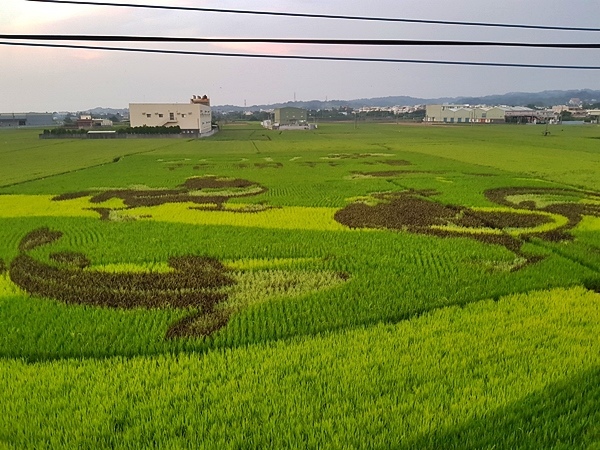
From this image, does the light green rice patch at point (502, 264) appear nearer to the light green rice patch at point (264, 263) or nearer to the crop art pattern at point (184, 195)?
the light green rice patch at point (264, 263)

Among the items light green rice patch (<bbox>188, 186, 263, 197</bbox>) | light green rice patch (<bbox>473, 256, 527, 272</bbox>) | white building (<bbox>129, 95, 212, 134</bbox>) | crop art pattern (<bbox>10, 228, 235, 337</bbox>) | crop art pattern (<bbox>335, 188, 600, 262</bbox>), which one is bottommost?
light green rice patch (<bbox>473, 256, 527, 272</bbox>)

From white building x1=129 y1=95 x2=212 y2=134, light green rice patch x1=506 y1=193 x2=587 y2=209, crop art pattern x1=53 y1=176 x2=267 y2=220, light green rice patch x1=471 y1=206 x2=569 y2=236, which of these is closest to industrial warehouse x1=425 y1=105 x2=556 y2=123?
white building x1=129 y1=95 x2=212 y2=134

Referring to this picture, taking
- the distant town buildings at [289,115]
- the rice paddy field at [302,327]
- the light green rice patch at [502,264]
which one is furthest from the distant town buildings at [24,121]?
the light green rice patch at [502,264]

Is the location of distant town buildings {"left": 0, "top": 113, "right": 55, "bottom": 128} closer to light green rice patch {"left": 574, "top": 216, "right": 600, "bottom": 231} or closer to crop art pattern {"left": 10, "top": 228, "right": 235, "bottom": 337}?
crop art pattern {"left": 10, "top": 228, "right": 235, "bottom": 337}

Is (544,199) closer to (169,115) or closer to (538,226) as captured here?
(538,226)

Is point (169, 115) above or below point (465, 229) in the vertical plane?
above

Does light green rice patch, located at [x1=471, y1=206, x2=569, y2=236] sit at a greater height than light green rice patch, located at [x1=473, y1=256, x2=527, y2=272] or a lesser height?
greater

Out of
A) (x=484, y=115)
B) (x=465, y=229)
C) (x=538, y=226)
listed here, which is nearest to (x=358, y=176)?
(x=465, y=229)
